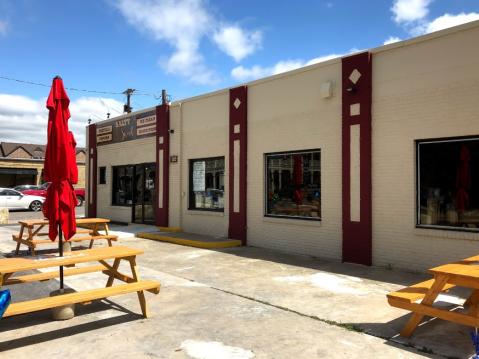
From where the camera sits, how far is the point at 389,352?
3836 millimetres

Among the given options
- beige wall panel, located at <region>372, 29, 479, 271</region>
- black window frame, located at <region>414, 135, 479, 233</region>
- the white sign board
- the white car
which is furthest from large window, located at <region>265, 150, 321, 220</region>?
the white car

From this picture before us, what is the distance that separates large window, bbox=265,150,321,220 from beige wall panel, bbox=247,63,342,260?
0.18 metres

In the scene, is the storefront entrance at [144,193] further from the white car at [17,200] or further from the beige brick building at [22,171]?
the beige brick building at [22,171]

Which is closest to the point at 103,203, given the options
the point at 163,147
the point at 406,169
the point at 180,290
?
the point at 163,147

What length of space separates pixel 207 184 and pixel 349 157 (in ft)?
16.4

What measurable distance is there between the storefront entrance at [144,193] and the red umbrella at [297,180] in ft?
20.6

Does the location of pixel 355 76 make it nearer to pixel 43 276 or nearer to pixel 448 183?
pixel 448 183

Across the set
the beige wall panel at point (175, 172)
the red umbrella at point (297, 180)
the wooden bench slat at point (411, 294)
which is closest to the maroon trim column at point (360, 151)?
the red umbrella at point (297, 180)

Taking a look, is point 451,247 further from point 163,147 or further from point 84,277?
point 163,147

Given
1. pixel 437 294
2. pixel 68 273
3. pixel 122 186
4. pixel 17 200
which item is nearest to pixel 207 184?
pixel 122 186

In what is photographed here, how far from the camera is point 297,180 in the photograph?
30.9 feet

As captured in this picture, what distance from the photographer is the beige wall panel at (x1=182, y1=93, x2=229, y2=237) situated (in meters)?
11.2

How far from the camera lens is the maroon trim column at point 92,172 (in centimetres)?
1727

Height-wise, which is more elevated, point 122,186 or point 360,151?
point 360,151
